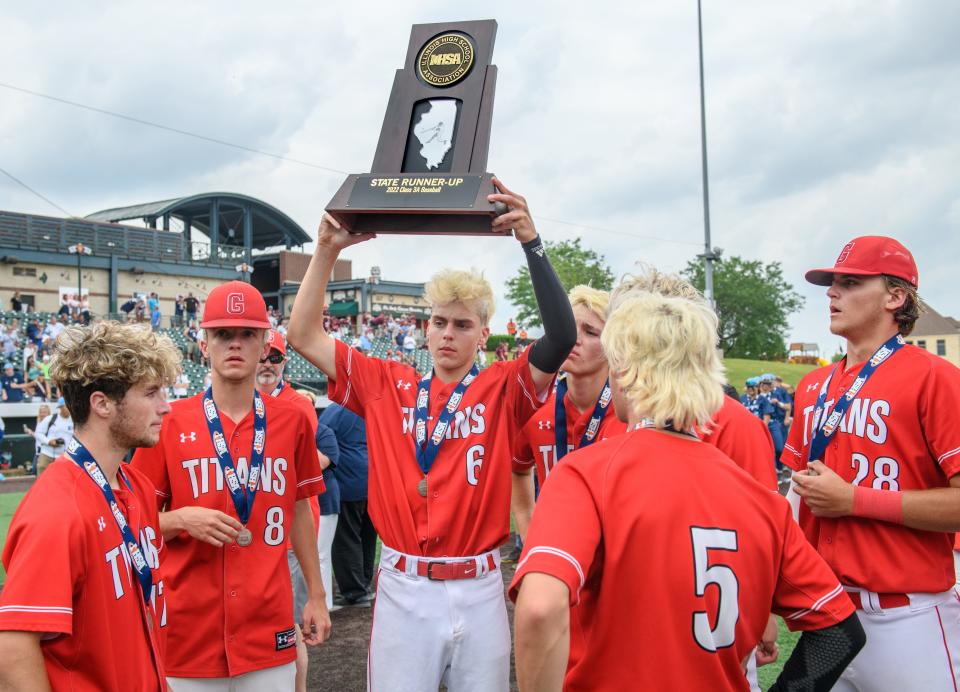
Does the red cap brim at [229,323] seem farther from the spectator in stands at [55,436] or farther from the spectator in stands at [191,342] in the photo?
the spectator in stands at [191,342]

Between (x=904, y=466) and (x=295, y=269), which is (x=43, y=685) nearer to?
(x=904, y=466)

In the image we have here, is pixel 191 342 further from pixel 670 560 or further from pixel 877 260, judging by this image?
pixel 670 560

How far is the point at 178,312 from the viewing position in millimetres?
39188

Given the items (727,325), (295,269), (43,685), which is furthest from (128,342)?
(727,325)

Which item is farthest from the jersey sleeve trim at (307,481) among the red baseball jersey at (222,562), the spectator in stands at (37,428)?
the spectator in stands at (37,428)

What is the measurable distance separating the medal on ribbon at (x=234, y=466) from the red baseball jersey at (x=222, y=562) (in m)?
0.03

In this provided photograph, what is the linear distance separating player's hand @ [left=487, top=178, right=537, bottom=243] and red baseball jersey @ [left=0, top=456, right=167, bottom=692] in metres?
1.74

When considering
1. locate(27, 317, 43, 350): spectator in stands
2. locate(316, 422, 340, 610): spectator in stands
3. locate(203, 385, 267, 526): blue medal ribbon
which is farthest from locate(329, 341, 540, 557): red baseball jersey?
locate(27, 317, 43, 350): spectator in stands

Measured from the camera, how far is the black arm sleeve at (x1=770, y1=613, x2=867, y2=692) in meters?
2.10

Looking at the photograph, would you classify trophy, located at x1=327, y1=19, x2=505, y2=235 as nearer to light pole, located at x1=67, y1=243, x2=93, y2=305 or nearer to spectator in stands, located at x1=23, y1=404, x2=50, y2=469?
spectator in stands, located at x1=23, y1=404, x2=50, y2=469

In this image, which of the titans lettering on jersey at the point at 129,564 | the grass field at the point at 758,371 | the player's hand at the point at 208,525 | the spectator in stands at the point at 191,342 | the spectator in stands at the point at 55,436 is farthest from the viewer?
the grass field at the point at 758,371

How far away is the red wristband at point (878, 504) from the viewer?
3133mm

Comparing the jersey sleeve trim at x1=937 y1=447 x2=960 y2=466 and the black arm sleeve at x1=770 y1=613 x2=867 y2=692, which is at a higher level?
the jersey sleeve trim at x1=937 y1=447 x2=960 y2=466

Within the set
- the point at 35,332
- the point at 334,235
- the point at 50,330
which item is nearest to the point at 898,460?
the point at 334,235
